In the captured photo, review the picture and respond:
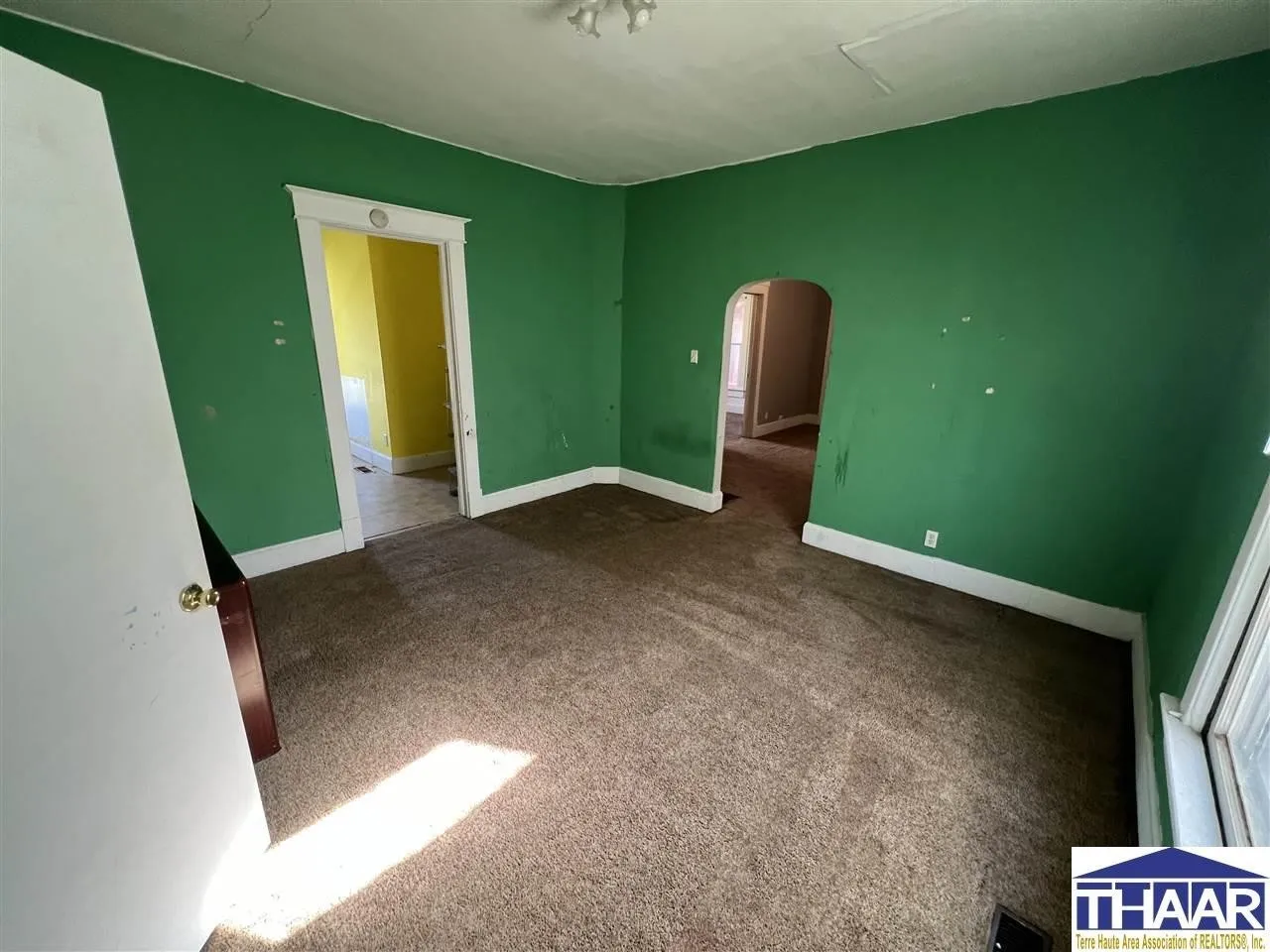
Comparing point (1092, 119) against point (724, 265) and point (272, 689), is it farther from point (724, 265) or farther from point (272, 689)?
point (272, 689)

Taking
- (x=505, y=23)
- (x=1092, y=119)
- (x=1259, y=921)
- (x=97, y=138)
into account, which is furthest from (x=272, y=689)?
(x=1092, y=119)

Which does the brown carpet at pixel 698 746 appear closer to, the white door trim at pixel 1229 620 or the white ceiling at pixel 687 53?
the white door trim at pixel 1229 620

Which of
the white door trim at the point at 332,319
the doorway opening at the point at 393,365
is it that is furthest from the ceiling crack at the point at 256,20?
the doorway opening at the point at 393,365

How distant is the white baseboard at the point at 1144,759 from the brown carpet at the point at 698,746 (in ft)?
0.21

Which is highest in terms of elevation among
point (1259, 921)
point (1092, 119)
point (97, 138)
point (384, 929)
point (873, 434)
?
point (1092, 119)

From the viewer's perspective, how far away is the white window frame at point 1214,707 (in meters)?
1.21

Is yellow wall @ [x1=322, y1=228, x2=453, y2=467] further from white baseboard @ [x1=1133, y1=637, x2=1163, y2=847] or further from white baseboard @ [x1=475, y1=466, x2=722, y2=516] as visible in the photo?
white baseboard @ [x1=1133, y1=637, x2=1163, y2=847]

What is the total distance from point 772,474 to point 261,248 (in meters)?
4.39

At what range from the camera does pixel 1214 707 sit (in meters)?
1.43

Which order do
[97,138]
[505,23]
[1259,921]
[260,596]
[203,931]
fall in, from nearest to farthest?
[97,138] < [1259,921] < [203,931] < [505,23] < [260,596]

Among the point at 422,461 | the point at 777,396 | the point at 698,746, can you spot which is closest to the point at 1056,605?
the point at 698,746

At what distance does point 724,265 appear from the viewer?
3.64 meters

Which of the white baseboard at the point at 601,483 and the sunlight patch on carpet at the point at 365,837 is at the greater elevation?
the white baseboard at the point at 601,483

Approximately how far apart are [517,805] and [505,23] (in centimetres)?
274
